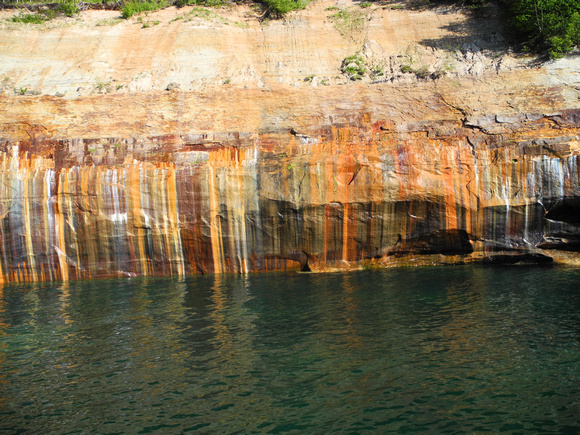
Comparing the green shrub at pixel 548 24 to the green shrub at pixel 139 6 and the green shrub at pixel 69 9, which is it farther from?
the green shrub at pixel 69 9

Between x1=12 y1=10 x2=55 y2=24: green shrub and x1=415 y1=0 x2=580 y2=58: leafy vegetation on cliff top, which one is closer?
x1=415 y1=0 x2=580 y2=58: leafy vegetation on cliff top

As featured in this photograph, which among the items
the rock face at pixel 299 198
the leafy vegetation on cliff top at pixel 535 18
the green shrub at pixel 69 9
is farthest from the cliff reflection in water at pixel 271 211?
the green shrub at pixel 69 9

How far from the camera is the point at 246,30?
28359 millimetres

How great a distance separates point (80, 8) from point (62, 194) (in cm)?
1877

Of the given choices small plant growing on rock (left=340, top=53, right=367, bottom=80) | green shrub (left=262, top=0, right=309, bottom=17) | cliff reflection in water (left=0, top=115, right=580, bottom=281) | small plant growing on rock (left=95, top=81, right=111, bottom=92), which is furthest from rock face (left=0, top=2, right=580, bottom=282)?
green shrub (left=262, top=0, right=309, bottom=17)

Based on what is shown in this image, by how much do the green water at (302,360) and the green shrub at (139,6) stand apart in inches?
859

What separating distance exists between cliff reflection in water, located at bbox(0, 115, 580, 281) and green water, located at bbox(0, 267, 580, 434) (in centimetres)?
339

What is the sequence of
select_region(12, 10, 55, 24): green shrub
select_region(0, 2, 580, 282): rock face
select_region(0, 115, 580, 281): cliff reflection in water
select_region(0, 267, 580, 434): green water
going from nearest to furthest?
1. select_region(0, 267, 580, 434): green water
2. select_region(0, 2, 580, 282): rock face
3. select_region(0, 115, 580, 281): cliff reflection in water
4. select_region(12, 10, 55, 24): green shrub

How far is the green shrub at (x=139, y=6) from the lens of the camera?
29750 millimetres

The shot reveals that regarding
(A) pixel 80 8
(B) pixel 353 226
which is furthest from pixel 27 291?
(A) pixel 80 8

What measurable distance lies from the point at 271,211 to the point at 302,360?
30.8 ft

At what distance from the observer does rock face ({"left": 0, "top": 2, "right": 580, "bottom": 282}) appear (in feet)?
54.1

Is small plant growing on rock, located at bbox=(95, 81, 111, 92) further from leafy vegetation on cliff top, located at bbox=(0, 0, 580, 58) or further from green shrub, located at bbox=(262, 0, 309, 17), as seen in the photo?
green shrub, located at bbox=(262, 0, 309, 17)

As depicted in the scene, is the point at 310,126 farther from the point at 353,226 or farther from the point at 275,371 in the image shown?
the point at 275,371
